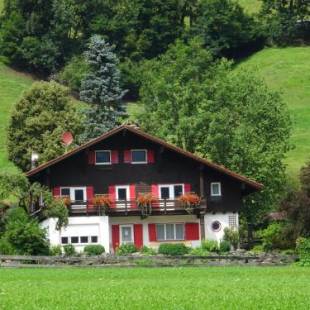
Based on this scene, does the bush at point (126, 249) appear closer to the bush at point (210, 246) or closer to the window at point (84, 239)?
the bush at point (210, 246)

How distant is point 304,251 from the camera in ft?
159

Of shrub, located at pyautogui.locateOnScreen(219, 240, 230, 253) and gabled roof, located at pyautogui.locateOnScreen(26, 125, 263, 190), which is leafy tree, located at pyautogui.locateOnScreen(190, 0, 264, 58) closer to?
gabled roof, located at pyautogui.locateOnScreen(26, 125, 263, 190)

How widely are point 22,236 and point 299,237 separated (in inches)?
502

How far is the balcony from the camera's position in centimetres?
6544

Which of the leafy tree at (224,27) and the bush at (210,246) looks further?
the leafy tree at (224,27)

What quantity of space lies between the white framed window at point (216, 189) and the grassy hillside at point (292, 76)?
31601 mm

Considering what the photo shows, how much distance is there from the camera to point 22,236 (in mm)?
52062

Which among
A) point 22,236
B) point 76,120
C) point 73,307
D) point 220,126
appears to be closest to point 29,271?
point 22,236

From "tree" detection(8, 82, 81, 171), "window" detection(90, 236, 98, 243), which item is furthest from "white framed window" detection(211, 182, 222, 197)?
"tree" detection(8, 82, 81, 171)

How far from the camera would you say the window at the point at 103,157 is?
220 ft

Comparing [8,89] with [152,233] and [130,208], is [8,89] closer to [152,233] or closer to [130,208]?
[152,233]

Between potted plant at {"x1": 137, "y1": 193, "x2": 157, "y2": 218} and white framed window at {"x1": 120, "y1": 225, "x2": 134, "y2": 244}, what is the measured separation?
5.24 feet

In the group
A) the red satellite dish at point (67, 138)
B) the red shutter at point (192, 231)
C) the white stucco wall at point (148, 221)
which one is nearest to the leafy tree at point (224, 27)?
the red satellite dish at point (67, 138)

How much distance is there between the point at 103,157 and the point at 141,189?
297 centimetres
